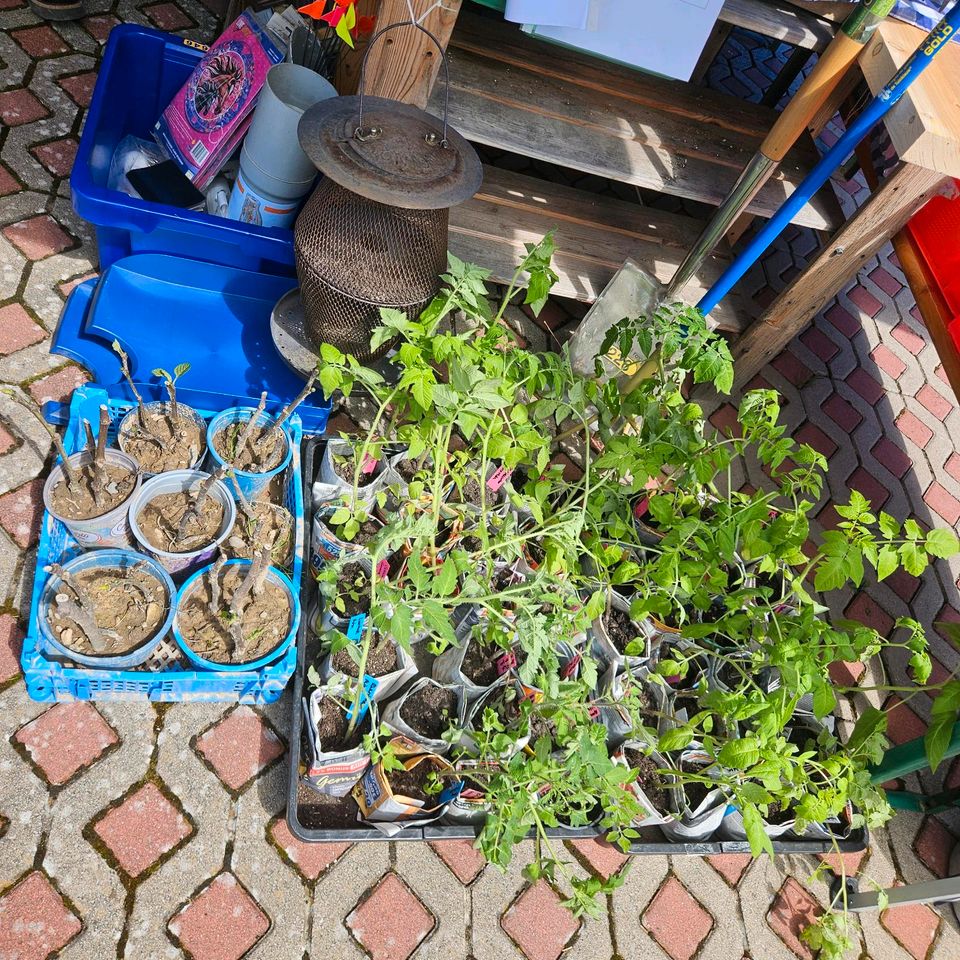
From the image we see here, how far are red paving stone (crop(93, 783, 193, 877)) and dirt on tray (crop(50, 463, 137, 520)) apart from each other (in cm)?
94

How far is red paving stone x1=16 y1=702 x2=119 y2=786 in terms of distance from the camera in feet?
8.06

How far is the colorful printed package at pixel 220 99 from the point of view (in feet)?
11.0

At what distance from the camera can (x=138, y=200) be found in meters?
3.04

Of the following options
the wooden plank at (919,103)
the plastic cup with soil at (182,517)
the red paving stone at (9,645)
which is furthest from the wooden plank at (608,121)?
the red paving stone at (9,645)

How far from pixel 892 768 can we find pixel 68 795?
2976 mm

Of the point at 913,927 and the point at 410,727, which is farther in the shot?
the point at 913,927

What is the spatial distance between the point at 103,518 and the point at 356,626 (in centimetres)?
92

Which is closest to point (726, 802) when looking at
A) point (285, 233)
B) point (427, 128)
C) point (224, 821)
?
point (224, 821)

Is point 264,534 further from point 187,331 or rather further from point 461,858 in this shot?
point 461,858

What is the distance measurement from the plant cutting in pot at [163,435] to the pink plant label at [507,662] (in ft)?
4.42

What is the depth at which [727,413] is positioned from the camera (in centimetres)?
419

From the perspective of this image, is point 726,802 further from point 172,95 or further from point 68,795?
point 172,95

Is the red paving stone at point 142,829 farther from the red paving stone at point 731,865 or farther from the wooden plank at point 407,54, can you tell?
the wooden plank at point 407,54

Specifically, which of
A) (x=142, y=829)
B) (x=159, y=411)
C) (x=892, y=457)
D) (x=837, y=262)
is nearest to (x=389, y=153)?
(x=159, y=411)
